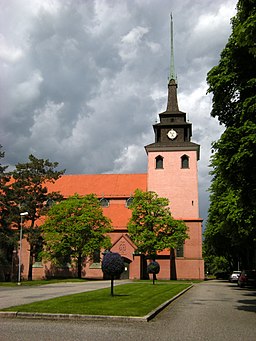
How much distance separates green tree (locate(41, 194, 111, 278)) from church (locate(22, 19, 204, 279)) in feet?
13.9

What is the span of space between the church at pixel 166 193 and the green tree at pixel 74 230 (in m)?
4.23

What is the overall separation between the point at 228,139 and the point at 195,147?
114 feet

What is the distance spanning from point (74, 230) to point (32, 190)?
6830 mm

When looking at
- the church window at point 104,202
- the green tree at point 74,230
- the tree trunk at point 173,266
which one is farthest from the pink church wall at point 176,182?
the green tree at point 74,230

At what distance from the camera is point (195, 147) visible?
49.7 metres

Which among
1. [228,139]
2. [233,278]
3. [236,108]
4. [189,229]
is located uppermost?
[236,108]

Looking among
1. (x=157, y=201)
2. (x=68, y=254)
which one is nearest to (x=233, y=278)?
(x=157, y=201)

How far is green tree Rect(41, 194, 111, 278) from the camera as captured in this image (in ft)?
134

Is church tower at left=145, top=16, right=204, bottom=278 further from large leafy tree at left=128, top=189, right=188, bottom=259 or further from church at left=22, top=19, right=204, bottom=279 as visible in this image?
large leafy tree at left=128, top=189, right=188, bottom=259

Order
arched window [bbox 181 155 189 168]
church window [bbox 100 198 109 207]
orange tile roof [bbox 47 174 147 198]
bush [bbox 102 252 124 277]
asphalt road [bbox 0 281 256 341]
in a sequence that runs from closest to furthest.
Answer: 1. asphalt road [bbox 0 281 256 341]
2. bush [bbox 102 252 124 277]
3. arched window [bbox 181 155 189 168]
4. church window [bbox 100 198 109 207]
5. orange tile roof [bbox 47 174 147 198]

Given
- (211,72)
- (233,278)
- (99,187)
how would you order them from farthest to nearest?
1. (99,187)
2. (233,278)
3. (211,72)

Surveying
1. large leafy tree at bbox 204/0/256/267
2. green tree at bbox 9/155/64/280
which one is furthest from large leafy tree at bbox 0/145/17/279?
large leafy tree at bbox 204/0/256/267

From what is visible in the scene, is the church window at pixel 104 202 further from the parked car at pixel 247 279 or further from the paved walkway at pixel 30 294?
the paved walkway at pixel 30 294

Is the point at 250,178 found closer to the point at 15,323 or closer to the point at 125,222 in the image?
the point at 15,323
